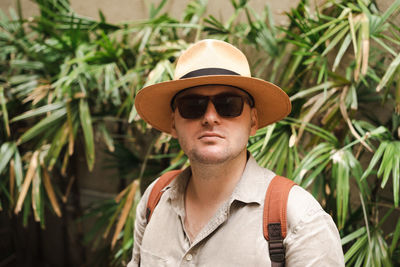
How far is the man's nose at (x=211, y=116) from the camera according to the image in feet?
3.26

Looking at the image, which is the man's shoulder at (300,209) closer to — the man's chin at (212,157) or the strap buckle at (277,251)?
the strap buckle at (277,251)

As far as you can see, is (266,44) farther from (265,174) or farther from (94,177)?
(94,177)

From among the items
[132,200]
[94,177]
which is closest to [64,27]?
[132,200]

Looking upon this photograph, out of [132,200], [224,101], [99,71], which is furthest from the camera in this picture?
[99,71]

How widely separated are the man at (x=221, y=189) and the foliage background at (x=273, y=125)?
17.4 inches

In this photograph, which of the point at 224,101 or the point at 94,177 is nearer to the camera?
the point at 224,101

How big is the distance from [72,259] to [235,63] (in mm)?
3020

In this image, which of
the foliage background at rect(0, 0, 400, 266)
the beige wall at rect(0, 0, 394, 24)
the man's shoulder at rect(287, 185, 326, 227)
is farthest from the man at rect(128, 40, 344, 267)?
the beige wall at rect(0, 0, 394, 24)

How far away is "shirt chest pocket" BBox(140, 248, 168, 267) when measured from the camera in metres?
1.07

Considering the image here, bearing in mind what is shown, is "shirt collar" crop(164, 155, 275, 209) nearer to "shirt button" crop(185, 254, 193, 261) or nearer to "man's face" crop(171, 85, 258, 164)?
"man's face" crop(171, 85, 258, 164)

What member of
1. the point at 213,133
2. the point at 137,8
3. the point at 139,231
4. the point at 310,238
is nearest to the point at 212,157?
the point at 213,133

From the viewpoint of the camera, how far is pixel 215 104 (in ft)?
3.31

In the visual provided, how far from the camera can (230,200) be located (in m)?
1.02

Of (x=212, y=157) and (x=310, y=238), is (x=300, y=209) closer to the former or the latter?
(x=310, y=238)
